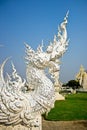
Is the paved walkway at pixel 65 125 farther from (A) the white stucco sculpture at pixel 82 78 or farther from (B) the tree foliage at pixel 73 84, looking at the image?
(B) the tree foliage at pixel 73 84

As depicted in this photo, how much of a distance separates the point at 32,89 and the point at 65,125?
4.30 m

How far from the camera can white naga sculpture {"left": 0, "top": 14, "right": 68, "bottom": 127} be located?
5258mm

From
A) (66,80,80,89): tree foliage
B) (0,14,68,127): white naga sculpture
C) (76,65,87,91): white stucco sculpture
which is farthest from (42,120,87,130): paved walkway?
(66,80,80,89): tree foliage

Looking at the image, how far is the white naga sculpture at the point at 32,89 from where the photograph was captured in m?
5.26

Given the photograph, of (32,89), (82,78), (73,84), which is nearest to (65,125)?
(32,89)

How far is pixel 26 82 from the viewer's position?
553cm

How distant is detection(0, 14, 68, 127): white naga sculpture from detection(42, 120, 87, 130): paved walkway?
12.3 feet

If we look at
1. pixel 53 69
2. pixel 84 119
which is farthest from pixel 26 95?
pixel 84 119

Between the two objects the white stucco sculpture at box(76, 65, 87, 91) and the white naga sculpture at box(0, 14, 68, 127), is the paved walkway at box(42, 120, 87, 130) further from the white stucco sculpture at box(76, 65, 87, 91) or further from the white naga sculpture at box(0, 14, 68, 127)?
the white stucco sculpture at box(76, 65, 87, 91)

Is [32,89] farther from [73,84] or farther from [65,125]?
[73,84]

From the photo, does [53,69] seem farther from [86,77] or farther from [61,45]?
[86,77]

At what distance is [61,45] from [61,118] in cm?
582

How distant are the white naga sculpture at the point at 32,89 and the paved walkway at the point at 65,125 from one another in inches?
148

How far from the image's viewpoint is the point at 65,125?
956 centimetres
